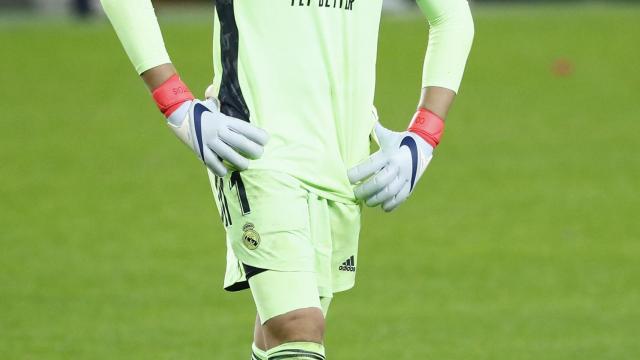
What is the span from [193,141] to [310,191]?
1.37ft

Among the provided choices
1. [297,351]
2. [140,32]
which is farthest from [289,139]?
[297,351]

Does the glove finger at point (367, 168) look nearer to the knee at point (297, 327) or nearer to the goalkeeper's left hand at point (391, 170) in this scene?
the goalkeeper's left hand at point (391, 170)

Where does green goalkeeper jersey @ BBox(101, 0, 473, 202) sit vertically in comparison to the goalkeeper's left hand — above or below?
above

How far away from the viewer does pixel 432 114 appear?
4820mm

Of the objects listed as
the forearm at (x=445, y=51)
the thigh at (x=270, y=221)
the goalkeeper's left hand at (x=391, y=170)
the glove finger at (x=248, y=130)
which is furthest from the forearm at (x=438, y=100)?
the glove finger at (x=248, y=130)

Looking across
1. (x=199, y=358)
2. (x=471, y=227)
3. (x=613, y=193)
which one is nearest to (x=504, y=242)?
(x=471, y=227)

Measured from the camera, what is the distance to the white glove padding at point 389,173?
15.0 feet

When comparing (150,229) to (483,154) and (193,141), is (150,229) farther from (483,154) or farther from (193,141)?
(193,141)

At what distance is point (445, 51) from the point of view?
15.9 ft

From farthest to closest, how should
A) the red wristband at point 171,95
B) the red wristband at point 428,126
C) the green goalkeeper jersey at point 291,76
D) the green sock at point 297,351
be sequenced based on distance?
the red wristband at point 428,126, the green goalkeeper jersey at point 291,76, the red wristband at point 171,95, the green sock at point 297,351

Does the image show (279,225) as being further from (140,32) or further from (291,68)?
(140,32)

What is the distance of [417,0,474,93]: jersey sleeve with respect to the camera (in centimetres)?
484

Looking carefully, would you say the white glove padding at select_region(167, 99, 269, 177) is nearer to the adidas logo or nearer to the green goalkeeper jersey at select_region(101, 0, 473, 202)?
the green goalkeeper jersey at select_region(101, 0, 473, 202)

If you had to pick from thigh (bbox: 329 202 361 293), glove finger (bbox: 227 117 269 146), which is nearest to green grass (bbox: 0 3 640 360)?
thigh (bbox: 329 202 361 293)
